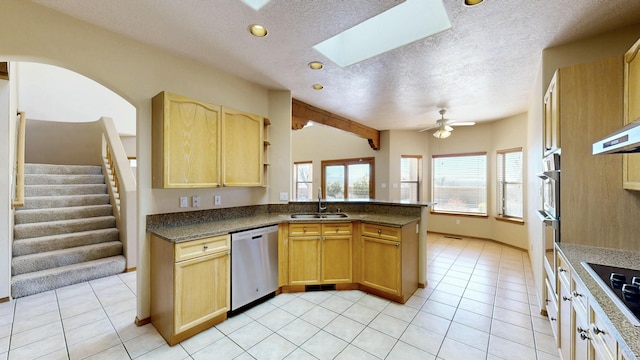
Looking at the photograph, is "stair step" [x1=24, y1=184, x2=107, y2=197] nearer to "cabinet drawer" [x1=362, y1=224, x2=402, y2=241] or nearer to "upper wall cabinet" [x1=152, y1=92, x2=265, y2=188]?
"upper wall cabinet" [x1=152, y1=92, x2=265, y2=188]

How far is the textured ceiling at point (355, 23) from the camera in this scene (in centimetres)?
187

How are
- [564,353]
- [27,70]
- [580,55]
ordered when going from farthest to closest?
[27,70] → [580,55] → [564,353]

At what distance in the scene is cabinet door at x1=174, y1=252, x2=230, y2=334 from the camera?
6.98ft

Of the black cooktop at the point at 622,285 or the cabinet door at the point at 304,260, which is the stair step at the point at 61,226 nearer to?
the cabinet door at the point at 304,260

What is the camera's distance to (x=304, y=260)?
3092mm

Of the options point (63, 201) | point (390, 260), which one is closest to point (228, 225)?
point (390, 260)

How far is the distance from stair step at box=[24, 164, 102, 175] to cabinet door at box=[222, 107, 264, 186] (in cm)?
408

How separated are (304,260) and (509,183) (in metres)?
4.89

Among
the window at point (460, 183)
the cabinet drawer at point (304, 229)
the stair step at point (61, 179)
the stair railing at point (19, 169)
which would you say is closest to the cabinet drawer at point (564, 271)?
the cabinet drawer at point (304, 229)

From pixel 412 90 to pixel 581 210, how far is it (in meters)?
2.40

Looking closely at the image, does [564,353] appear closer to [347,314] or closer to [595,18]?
[347,314]

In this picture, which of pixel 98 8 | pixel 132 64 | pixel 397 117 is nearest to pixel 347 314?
pixel 132 64

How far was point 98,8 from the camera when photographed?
1924 mm

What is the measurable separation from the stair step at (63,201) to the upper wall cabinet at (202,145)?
2968mm
